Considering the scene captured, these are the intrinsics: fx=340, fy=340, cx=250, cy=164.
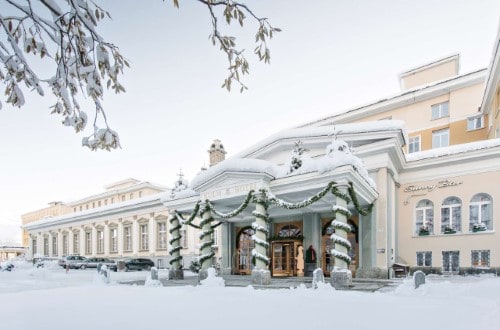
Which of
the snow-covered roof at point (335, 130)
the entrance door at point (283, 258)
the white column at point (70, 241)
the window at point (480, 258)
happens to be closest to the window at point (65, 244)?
the white column at point (70, 241)

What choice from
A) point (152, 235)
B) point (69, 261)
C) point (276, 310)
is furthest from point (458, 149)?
point (69, 261)

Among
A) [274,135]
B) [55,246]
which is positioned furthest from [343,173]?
[55,246]

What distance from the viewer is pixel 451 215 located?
17.8 m

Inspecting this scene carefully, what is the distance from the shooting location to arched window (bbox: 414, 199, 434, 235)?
18250 mm

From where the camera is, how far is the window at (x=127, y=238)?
36062 mm

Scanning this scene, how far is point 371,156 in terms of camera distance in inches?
675

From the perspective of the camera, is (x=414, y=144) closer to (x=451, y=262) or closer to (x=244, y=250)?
(x=451, y=262)

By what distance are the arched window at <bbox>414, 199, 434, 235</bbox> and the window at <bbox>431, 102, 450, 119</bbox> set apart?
1032cm

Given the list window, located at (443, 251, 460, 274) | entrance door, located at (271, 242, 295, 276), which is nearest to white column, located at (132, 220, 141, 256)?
entrance door, located at (271, 242, 295, 276)

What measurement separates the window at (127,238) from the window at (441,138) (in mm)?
29935

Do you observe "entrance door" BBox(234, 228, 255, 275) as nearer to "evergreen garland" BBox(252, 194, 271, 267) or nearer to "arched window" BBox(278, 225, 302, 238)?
"arched window" BBox(278, 225, 302, 238)

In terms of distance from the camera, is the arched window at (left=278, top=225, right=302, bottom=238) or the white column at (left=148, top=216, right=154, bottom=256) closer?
the arched window at (left=278, top=225, right=302, bottom=238)

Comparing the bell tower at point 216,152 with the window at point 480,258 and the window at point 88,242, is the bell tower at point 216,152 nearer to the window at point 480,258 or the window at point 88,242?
the window at point 480,258

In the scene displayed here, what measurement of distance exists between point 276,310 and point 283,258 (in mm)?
10962
